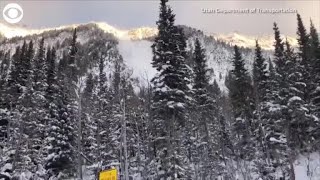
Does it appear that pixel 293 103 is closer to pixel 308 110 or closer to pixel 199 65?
pixel 308 110

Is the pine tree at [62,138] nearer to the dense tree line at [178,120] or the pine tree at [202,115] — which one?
the dense tree line at [178,120]

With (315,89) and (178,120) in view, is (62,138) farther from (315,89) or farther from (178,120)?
(315,89)

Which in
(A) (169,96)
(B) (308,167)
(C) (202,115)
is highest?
(A) (169,96)

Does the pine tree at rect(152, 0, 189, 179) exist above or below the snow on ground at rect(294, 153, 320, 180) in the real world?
above

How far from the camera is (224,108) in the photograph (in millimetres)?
59375

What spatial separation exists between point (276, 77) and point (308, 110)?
4854 millimetres

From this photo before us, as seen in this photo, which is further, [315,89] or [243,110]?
[243,110]

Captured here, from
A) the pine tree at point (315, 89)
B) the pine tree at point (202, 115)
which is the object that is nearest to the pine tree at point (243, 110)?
the pine tree at point (202, 115)

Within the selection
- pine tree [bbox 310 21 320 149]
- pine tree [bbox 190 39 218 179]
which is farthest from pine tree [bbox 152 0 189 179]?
pine tree [bbox 310 21 320 149]

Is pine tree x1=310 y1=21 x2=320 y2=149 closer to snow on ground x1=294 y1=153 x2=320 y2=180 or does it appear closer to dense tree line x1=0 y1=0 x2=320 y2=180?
dense tree line x1=0 y1=0 x2=320 y2=180

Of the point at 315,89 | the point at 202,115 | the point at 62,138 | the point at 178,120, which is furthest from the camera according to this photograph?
the point at 315,89

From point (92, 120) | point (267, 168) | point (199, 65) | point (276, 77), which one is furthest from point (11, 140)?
point (276, 77)

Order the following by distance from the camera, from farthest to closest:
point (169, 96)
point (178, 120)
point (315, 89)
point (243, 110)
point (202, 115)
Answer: point (243, 110)
point (315, 89)
point (202, 115)
point (178, 120)
point (169, 96)

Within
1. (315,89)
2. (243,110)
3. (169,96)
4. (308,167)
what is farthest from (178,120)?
(315,89)
